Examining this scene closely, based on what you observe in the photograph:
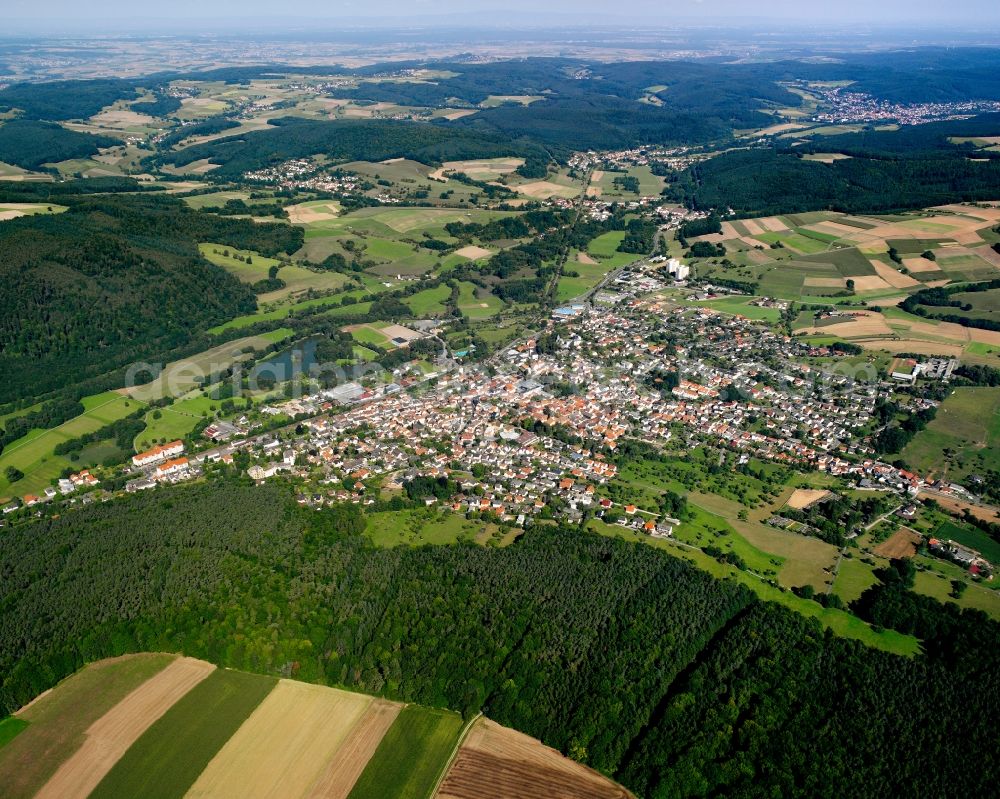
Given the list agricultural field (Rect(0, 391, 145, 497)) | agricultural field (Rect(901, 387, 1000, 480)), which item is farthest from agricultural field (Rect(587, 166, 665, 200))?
agricultural field (Rect(0, 391, 145, 497))

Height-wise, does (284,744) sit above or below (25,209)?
below

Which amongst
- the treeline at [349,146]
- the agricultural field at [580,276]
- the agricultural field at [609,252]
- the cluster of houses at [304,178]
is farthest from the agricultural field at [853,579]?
the treeline at [349,146]

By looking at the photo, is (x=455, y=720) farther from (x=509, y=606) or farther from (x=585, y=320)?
(x=585, y=320)

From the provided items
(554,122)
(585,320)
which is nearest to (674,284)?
(585,320)

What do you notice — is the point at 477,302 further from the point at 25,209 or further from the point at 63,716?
the point at 63,716

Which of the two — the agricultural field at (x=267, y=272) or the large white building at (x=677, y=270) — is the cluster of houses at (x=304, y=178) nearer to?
the agricultural field at (x=267, y=272)

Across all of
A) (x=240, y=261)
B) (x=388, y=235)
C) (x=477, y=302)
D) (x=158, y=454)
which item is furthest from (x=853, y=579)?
(x=388, y=235)

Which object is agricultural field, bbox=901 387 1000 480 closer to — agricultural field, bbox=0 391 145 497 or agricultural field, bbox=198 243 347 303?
agricultural field, bbox=0 391 145 497
